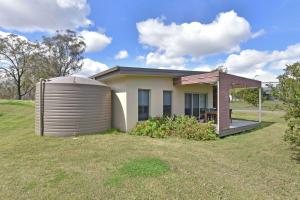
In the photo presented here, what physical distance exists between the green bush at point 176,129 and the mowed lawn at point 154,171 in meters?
0.82

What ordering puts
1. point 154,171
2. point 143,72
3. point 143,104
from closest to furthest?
point 154,171
point 143,72
point 143,104

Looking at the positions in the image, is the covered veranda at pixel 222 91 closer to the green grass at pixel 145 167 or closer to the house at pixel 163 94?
the house at pixel 163 94

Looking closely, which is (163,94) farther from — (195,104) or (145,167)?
(145,167)

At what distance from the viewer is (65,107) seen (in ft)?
34.7

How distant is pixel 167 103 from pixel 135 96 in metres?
2.10

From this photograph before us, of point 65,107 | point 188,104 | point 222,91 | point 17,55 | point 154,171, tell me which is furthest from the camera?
point 17,55

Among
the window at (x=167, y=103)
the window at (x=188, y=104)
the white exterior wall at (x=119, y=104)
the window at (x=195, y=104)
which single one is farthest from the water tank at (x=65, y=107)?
the window at (x=195, y=104)

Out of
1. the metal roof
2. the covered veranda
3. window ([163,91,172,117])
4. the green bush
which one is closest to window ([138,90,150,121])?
the green bush

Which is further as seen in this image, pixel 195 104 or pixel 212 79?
pixel 195 104

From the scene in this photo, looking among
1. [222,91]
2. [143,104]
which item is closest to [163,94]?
[143,104]

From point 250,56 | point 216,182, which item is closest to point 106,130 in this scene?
point 216,182

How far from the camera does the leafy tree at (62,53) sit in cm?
3791

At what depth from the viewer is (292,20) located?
38.0ft

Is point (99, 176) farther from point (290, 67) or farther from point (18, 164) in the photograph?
point (290, 67)
